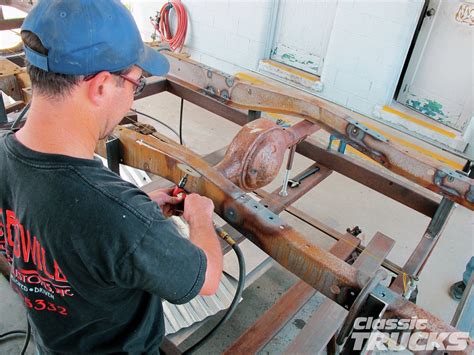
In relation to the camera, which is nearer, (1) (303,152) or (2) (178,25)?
(1) (303,152)

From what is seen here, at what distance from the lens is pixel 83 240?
802 millimetres

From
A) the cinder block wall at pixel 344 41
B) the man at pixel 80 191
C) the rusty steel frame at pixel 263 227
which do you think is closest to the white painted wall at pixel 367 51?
the cinder block wall at pixel 344 41

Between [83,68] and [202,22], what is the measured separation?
4.91 metres

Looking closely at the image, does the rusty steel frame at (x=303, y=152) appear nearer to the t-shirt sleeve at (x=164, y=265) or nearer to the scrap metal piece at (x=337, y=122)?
the scrap metal piece at (x=337, y=122)

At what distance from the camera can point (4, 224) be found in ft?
3.15

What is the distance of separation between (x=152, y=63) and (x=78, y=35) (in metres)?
0.28

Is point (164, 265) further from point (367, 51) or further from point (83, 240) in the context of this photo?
point (367, 51)

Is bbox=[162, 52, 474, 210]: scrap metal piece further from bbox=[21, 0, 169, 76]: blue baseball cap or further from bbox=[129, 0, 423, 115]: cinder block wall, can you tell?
bbox=[129, 0, 423, 115]: cinder block wall

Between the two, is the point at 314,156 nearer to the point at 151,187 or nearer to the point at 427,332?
the point at 151,187

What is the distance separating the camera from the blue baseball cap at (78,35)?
82 cm

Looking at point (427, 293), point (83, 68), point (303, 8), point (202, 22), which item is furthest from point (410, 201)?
point (202, 22)

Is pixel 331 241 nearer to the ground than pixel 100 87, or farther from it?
nearer to the ground

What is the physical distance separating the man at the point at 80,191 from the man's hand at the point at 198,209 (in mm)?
209

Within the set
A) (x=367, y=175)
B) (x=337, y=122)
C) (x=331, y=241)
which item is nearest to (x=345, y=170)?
(x=367, y=175)
